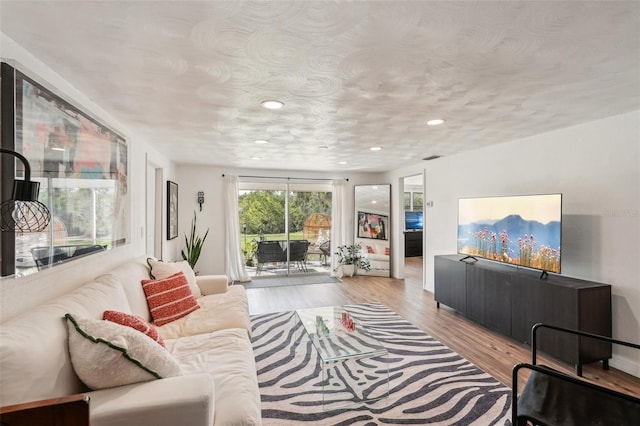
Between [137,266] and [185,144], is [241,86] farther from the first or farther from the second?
[185,144]

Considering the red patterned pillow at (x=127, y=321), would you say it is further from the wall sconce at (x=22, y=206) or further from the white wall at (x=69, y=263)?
the wall sconce at (x=22, y=206)

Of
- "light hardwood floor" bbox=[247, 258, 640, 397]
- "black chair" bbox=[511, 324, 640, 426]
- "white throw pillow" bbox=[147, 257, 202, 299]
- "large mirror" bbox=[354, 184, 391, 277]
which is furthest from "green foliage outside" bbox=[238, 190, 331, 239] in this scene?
"black chair" bbox=[511, 324, 640, 426]

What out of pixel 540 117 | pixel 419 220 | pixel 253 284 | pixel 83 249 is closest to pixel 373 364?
pixel 83 249

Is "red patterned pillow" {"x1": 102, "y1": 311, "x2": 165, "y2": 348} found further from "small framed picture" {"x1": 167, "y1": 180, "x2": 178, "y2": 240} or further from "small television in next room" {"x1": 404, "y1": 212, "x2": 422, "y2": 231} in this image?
"small television in next room" {"x1": 404, "y1": 212, "x2": 422, "y2": 231}

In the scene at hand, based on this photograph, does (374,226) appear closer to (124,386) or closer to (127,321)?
(127,321)

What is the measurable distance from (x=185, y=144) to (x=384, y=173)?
433 cm

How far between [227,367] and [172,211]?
3.72m

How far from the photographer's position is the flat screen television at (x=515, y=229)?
2.99m

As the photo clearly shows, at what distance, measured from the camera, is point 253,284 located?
577cm

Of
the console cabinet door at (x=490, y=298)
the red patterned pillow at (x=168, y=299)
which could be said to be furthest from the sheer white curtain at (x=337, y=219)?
the red patterned pillow at (x=168, y=299)

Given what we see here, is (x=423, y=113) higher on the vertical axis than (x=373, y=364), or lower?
higher

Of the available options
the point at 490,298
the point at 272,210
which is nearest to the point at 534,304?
the point at 490,298

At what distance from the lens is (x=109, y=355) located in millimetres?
1348

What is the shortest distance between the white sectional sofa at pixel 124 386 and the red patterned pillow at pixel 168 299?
1.33 ft
